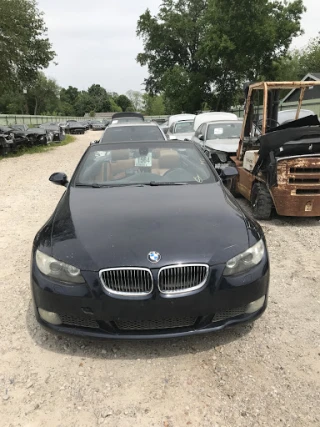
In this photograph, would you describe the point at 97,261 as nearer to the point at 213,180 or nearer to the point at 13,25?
the point at 213,180

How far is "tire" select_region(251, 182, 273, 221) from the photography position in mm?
6121

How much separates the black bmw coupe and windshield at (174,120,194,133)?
12.3m

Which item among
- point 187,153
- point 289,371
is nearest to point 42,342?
point 289,371

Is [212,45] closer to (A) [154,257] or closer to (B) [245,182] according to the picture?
(B) [245,182]

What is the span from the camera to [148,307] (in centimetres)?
264

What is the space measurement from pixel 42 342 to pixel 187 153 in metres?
2.68

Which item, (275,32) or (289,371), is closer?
(289,371)

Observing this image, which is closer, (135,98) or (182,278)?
(182,278)

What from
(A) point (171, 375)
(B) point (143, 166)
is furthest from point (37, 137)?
(A) point (171, 375)

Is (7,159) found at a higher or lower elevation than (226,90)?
lower

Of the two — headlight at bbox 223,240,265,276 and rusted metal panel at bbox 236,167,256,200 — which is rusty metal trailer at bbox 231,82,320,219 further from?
headlight at bbox 223,240,265,276

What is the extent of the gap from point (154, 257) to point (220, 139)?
7.87 m

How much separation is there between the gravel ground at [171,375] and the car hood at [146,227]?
29.6 inches

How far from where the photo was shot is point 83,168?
4.47m
